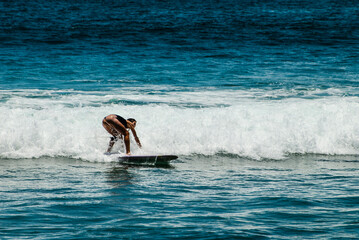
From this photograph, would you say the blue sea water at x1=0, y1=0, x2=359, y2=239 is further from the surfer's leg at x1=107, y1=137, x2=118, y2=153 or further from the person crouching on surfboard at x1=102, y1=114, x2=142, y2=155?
the person crouching on surfboard at x1=102, y1=114, x2=142, y2=155

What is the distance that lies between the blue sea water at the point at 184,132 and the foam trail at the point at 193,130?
0.15 feet

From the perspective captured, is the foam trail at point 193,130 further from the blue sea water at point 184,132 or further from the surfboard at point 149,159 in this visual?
the surfboard at point 149,159

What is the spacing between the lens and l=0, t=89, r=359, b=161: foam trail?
13.3 meters

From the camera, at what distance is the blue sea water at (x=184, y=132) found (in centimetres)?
742

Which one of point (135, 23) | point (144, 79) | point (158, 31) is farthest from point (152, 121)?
point (135, 23)

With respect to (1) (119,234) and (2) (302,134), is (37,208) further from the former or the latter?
(2) (302,134)

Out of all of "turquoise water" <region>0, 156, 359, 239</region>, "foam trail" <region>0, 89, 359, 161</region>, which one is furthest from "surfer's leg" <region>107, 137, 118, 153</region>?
"turquoise water" <region>0, 156, 359, 239</region>

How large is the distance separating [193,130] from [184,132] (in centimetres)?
26

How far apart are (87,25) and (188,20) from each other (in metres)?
8.13

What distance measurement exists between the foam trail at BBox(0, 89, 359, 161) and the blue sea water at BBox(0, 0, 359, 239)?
1.7 inches

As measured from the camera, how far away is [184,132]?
1411cm

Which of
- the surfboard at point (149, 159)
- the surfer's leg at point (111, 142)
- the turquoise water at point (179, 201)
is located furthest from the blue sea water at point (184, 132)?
the surfboard at point (149, 159)

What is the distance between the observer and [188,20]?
40781mm

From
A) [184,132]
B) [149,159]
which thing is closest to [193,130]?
[184,132]
